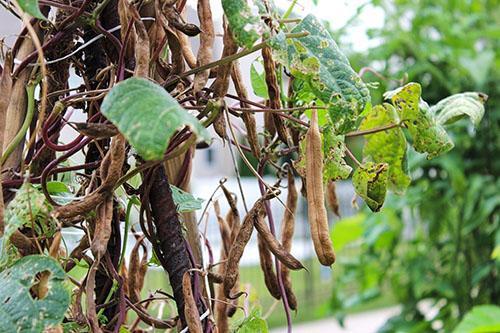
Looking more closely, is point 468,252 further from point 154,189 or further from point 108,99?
point 108,99

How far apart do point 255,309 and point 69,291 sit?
0.62 feet

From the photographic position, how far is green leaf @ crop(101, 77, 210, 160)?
0.36 metres

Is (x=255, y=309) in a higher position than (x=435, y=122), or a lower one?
lower

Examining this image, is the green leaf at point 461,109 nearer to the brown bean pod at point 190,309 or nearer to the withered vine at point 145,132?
the withered vine at point 145,132

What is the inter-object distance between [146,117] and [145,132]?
0.01 meters

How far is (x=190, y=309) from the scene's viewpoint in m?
0.52

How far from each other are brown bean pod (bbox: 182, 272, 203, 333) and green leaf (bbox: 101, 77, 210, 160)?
0.18m

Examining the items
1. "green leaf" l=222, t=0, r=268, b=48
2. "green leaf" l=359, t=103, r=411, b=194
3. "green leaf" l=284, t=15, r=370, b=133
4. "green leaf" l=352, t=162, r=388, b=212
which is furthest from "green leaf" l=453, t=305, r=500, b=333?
"green leaf" l=222, t=0, r=268, b=48

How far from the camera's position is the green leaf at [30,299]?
0.42 m

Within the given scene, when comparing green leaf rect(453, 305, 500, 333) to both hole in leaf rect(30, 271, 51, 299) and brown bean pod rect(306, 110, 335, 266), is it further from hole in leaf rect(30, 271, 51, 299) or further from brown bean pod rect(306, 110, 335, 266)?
hole in leaf rect(30, 271, 51, 299)

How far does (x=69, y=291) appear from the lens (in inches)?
17.5

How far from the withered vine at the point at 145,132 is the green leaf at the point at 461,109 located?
0.05m

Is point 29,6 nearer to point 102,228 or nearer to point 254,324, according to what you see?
point 102,228

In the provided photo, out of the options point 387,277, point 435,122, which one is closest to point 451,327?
point 387,277
